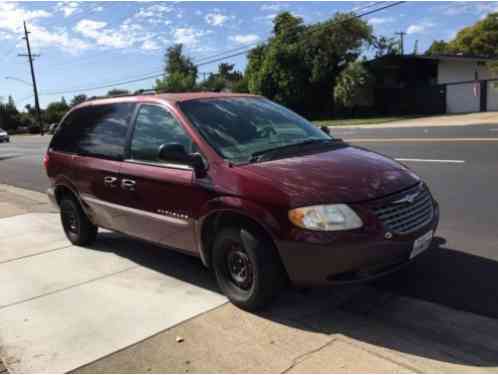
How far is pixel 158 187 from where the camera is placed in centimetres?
423

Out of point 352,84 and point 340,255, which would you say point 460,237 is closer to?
point 340,255

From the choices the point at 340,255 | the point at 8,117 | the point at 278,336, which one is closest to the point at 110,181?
the point at 278,336

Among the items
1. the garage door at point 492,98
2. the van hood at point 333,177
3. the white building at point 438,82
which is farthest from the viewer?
the white building at point 438,82

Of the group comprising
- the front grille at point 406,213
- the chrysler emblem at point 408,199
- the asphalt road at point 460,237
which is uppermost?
the chrysler emblem at point 408,199

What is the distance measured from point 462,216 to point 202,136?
3.66 meters

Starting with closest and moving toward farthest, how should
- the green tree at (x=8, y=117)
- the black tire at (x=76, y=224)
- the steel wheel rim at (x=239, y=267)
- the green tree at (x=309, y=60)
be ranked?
the steel wheel rim at (x=239, y=267) < the black tire at (x=76, y=224) < the green tree at (x=309, y=60) < the green tree at (x=8, y=117)

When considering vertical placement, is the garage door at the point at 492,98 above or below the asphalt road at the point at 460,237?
above

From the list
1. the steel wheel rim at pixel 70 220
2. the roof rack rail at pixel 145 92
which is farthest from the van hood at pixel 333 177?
the steel wheel rim at pixel 70 220

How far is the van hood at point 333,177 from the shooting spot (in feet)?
10.9

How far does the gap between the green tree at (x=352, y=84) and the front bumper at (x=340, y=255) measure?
1272 inches

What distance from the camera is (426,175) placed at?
348 inches

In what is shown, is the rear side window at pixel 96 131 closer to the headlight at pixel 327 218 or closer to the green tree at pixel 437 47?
the headlight at pixel 327 218

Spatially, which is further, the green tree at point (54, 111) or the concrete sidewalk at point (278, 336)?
the green tree at point (54, 111)

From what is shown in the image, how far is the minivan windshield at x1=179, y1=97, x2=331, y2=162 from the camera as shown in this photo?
4012 millimetres
